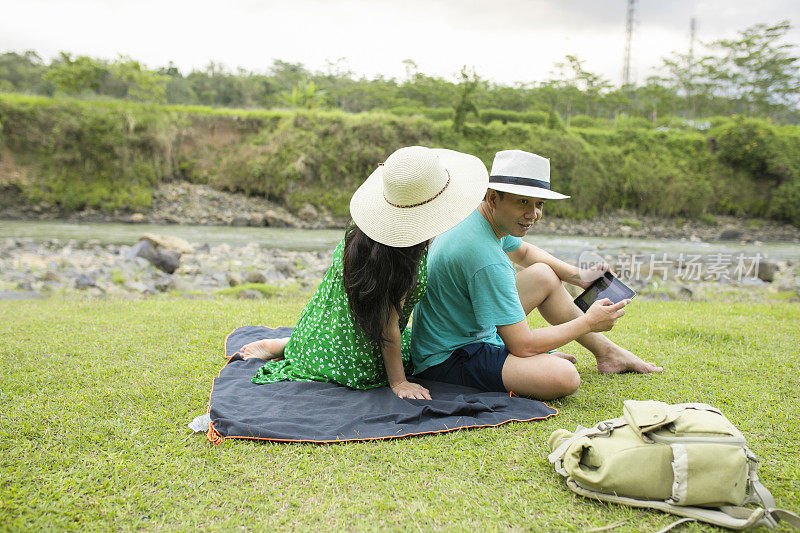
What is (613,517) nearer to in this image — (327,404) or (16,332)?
(327,404)

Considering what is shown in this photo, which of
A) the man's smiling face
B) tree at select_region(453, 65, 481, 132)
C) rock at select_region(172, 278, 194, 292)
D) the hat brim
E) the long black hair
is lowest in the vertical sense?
rock at select_region(172, 278, 194, 292)

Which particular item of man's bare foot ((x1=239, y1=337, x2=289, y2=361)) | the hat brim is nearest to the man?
the hat brim

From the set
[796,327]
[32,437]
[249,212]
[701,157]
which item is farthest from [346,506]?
[701,157]

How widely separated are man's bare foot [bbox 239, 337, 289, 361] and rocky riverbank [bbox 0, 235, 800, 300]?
2905 millimetres

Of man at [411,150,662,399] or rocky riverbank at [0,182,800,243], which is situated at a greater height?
man at [411,150,662,399]

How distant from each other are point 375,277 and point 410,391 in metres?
0.64

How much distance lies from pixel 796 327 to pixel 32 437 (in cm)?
513

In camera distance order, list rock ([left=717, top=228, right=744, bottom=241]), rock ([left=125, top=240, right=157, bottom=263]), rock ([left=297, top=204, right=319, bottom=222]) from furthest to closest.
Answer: rock ([left=297, top=204, right=319, bottom=222]) < rock ([left=717, top=228, right=744, bottom=241]) < rock ([left=125, top=240, right=157, bottom=263])

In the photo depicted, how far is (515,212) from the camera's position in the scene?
2.40 meters

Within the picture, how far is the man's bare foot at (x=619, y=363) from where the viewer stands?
9.80 ft

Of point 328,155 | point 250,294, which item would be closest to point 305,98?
point 328,155

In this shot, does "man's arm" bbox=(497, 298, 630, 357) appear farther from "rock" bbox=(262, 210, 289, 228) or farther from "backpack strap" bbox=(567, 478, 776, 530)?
"rock" bbox=(262, 210, 289, 228)

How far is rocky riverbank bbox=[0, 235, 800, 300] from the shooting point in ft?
20.9

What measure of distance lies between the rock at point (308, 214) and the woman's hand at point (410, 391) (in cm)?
1946
